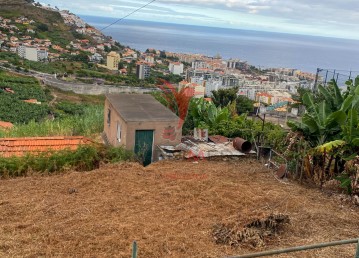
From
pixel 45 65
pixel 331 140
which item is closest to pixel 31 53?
pixel 45 65

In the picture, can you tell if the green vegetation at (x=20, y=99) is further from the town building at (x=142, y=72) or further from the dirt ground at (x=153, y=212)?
the dirt ground at (x=153, y=212)

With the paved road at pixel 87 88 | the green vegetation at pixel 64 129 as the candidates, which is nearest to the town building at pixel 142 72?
the paved road at pixel 87 88

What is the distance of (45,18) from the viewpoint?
121m

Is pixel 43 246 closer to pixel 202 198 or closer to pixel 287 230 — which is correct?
pixel 202 198

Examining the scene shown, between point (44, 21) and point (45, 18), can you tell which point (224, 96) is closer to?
point (44, 21)

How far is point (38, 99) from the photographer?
186 ft

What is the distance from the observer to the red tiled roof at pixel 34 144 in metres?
10.8

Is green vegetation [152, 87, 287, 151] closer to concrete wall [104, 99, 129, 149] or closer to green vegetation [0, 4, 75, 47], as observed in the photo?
concrete wall [104, 99, 129, 149]

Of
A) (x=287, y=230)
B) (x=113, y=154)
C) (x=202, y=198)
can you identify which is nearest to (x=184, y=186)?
(x=202, y=198)

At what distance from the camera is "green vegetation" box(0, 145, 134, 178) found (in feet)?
30.0

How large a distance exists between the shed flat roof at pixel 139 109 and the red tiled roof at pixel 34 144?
4.76 ft

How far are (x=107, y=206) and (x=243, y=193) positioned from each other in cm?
257

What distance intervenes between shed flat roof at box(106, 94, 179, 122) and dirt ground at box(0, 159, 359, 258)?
2159mm

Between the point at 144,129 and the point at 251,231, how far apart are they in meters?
6.03
